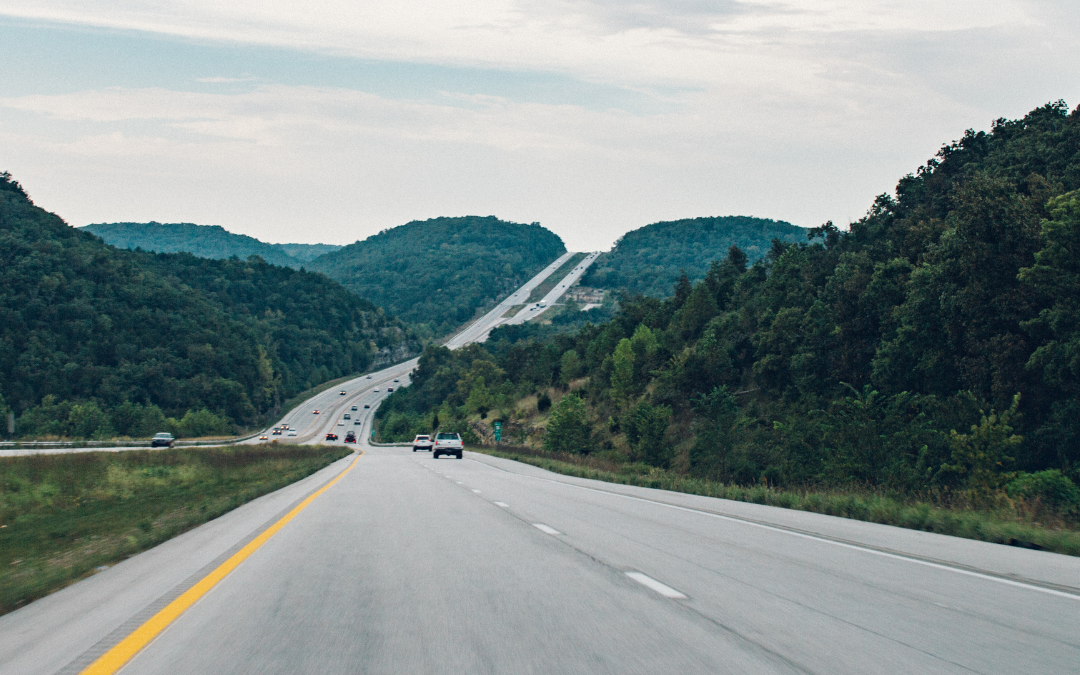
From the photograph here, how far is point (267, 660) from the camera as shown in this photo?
5.59m

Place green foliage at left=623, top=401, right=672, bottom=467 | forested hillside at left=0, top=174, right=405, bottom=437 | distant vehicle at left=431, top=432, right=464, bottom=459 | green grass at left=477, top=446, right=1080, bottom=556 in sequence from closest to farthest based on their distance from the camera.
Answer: green grass at left=477, top=446, right=1080, bottom=556 < distant vehicle at left=431, top=432, right=464, bottom=459 < green foliage at left=623, top=401, right=672, bottom=467 < forested hillside at left=0, top=174, right=405, bottom=437

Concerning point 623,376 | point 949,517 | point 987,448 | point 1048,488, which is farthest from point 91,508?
point 623,376

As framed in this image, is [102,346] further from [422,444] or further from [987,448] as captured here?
[987,448]

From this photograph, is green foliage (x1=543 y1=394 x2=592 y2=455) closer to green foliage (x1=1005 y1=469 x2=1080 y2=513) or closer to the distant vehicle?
the distant vehicle

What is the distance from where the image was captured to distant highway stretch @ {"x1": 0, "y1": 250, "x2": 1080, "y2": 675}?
5.59 m

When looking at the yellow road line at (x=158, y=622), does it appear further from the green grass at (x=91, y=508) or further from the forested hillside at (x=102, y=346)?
the forested hillside at (x=102, y=346)

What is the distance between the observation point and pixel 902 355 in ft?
167

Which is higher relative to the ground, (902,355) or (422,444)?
(902,355)

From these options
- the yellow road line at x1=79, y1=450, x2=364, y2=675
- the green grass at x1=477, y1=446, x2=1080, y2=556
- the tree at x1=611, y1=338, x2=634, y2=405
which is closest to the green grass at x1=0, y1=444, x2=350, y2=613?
the yellow road line at x1=79, y1=450, x2=364, y2=675

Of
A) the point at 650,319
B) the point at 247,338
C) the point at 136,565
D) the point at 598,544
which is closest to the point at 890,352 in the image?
the point at 598,544

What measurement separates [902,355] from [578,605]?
47746 mm

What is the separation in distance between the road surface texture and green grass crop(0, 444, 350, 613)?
1.75 feet

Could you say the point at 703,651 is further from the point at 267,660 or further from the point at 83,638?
the point at 83,638

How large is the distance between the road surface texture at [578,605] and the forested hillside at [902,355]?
10.1 meters
